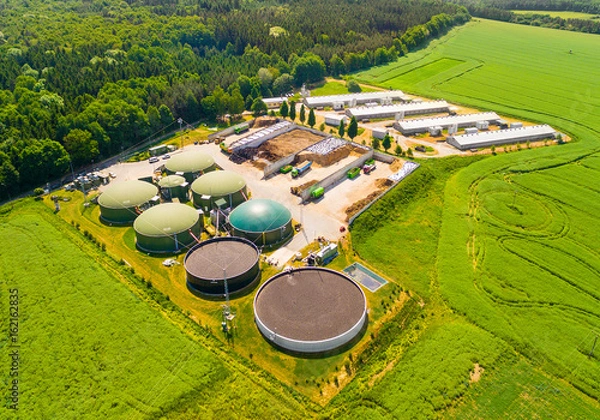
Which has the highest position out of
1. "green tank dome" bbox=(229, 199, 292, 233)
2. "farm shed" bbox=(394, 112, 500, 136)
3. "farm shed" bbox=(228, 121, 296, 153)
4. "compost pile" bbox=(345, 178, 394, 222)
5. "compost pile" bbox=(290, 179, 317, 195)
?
"green tank dome" bbox=(229, 199, 292, 233)

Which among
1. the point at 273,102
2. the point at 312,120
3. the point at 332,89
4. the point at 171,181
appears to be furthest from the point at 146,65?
the point at 171,181

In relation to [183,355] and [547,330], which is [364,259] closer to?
[547,330]

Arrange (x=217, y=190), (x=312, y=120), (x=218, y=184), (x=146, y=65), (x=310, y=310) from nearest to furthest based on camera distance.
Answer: (x=310, y=310) < (x=217, y=190) < (x=218, y=184) < (x=312, y=120) < (x=146, y=65)

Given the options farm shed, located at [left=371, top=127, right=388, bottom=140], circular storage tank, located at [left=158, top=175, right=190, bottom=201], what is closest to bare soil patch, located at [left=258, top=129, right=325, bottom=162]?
farm shed, located at [left=371, top=127, right=388, bottom=140]

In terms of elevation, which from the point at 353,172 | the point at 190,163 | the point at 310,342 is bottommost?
the point at 353,172

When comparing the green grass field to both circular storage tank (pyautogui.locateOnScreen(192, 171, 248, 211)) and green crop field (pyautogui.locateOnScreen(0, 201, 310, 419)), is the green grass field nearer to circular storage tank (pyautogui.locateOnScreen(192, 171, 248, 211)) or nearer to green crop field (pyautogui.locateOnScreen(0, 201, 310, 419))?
circular storage tank (pyautogui.locateOnScreen(192, 171, 248, 211))

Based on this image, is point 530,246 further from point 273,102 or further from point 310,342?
point 273,102

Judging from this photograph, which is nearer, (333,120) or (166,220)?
(166,220)
